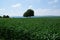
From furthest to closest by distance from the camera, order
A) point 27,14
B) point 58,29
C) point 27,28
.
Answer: point 27,14 < point 27,28 < point 58,29

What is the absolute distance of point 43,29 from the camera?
416 inches

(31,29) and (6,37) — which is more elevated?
(31,29)

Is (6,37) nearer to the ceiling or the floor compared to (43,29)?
nearer to the floor

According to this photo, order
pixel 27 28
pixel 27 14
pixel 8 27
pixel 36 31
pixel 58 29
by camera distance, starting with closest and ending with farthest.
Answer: pixel 58 29 → pixel 36 31 → pixel 27 28 → pixel 8 27 → pixel 27 14

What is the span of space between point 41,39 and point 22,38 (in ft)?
7.80

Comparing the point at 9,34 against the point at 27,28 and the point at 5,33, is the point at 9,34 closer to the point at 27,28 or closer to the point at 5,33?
the point at 5,33

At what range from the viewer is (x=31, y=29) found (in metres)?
11.3

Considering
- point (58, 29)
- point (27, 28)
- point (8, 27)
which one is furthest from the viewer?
point (8, 27)

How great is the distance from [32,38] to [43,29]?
3.21ft

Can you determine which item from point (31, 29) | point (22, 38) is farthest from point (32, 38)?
point (22, 38)

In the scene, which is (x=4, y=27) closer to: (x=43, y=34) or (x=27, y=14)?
(x=43, y=34)

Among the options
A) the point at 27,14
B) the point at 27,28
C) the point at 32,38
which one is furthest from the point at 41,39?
the point at 27,14

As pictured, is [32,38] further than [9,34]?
No

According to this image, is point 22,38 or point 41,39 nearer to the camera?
point 41,39
